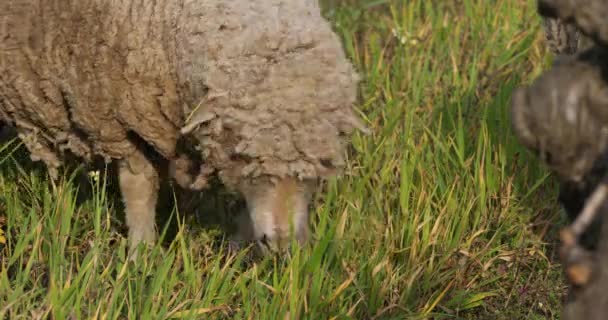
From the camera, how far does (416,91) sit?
158 inches

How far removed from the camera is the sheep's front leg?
3436 millimetres

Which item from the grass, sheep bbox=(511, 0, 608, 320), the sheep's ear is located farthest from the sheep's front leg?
sheep bbox=(511, 0, 608, 320)

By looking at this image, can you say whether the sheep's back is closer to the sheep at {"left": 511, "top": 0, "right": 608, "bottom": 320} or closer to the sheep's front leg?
the sheep's front leg

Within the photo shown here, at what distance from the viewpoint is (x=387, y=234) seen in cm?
306

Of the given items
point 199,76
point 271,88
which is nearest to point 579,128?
point 271,88

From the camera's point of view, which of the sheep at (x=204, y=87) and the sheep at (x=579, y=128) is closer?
the sheep at (x=579, y=128)

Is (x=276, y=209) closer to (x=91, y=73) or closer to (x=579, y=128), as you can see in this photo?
(x=91, y=73)

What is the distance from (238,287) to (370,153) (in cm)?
104

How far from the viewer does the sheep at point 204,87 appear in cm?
283

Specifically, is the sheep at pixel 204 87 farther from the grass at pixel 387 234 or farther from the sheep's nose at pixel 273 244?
the grass at pixel 387 234

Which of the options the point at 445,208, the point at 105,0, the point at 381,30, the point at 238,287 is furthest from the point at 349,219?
the point at 381,30

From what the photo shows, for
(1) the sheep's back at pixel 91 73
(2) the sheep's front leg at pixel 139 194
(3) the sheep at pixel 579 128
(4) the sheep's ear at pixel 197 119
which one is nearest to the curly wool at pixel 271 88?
(4) the sheep's ear at pixel 197 119

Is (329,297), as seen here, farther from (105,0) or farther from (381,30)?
(381,30)

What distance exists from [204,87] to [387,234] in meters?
0.71
